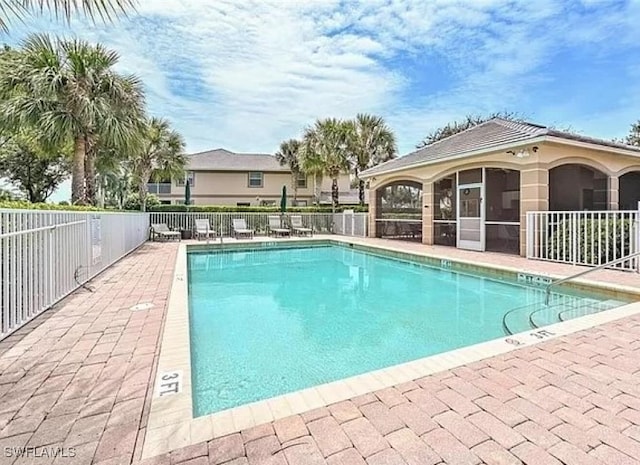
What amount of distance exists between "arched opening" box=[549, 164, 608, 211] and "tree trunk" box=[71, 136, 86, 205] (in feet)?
51.9

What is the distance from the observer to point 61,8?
278 centimetres

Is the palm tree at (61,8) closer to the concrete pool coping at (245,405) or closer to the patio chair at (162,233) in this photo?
the concrete pool coping at (245,405)

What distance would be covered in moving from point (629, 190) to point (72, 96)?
19613 mm

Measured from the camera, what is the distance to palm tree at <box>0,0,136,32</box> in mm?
2682

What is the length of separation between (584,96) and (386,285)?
21651 mm

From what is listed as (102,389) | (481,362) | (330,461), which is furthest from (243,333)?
(330,461)

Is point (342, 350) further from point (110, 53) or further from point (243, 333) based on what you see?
point (110, 53)

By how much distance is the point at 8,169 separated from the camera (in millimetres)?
26375

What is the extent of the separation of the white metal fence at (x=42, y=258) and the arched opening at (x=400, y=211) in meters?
12.7

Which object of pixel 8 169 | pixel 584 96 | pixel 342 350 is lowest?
pixel 342 350

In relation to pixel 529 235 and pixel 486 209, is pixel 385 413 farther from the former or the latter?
pixel 486 209

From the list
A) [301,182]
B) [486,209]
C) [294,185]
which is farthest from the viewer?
[301,182]

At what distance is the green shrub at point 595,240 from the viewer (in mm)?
8508

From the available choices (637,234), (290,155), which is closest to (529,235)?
(637,234)
